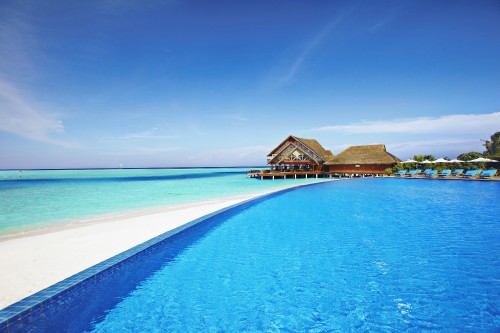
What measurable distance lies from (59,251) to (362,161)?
109ft

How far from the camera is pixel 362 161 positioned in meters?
33.3

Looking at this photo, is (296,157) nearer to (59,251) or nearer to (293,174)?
(293,174)

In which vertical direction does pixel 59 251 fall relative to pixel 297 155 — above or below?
below

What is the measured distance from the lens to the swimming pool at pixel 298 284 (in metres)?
3.62

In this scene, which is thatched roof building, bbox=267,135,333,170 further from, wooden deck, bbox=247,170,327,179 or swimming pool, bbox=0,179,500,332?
swimming pool, bbox=0,179,500,332

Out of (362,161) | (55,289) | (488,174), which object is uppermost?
(362,161)

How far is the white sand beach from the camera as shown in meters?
4.27

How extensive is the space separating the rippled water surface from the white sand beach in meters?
0.98

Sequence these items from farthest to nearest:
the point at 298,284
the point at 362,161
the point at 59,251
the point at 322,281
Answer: the point at 362,161
the point at 59,251
the point at 322,281
the point at 298,284

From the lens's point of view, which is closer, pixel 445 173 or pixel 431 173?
pixel 445 173

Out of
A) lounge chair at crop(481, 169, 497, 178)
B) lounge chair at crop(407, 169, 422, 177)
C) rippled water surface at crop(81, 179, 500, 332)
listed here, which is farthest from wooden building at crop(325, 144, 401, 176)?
rippled water surface at crop(81, 179, 500, 332)

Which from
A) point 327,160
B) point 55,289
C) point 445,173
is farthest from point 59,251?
point 327,160

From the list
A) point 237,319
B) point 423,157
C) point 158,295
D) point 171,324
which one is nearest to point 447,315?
point 237,319

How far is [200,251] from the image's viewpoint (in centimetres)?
652
